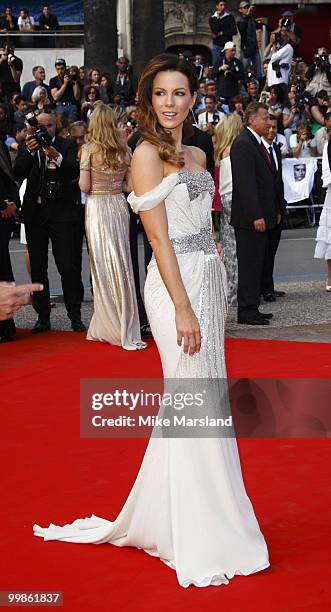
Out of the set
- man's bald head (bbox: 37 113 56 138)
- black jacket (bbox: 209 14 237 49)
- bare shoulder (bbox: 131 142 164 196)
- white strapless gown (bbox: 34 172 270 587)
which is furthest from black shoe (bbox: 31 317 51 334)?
black jacket (bbox: 209 14 237 49)

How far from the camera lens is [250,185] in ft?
31.4

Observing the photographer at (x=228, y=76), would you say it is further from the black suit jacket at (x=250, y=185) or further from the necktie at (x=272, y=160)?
the black suit jacket at (x=250, y=185)

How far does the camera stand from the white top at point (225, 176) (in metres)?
10.2

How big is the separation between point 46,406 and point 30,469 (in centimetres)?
130

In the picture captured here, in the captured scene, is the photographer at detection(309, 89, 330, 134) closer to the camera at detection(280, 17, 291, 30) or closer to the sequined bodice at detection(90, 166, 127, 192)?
the camera at detection(280, 17, 291, 30)

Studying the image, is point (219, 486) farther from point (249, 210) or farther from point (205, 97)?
point (205, 97)

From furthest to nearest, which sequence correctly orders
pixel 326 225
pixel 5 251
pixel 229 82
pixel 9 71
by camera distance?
pixel 229 82 < pixel 9 71 < pixel 326 225 < pixel 5 251

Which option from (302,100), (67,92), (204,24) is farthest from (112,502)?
(204,24)

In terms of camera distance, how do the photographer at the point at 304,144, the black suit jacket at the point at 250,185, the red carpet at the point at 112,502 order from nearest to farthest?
the red carpet at the point at 112,502 → the black suit jacket at the point at 250,185 → the photographer at the point at 304,144

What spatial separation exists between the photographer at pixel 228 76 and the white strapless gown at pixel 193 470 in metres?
16.1

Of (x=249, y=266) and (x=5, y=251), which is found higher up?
(x=5, y=251)

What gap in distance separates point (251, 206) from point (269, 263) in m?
1.45

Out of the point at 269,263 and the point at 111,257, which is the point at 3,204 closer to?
the point at 111,257

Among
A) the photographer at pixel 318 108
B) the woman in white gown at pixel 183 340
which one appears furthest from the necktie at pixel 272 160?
the photographer at pixel 318 108
